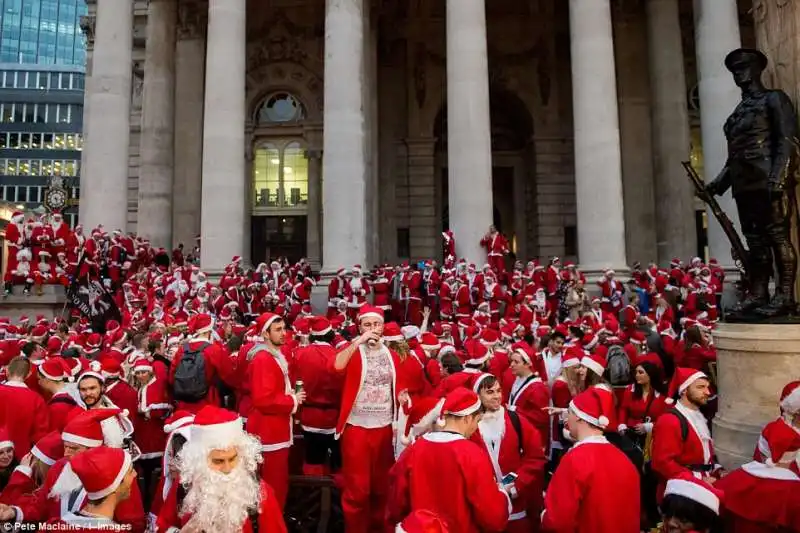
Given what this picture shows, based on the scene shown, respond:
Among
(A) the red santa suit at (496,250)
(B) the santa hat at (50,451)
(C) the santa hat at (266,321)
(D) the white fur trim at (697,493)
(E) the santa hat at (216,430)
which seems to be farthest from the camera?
(A) the red santa suit at (496,250)

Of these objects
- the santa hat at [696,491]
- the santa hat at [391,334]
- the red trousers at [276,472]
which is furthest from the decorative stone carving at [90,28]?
the santa hat at [696,491]

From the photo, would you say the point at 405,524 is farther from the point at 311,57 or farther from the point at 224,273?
the point at 311,57

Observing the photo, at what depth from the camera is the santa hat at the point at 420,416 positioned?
13.1 feet

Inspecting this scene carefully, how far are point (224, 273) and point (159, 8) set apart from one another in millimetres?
13312

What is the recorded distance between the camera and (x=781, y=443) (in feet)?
12.8

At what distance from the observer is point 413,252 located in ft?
88.3

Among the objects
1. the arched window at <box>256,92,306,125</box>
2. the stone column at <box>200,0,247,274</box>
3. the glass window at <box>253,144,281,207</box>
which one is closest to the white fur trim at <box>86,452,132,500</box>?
the stone column at <box>200,0,247,274</box>

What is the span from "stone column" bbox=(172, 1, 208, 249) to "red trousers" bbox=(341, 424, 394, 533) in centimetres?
2127

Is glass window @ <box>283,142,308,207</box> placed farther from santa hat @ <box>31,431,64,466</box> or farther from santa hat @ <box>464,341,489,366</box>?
santa hat @ <box>31,431,64,466</box>

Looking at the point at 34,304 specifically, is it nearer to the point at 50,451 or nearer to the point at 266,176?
the point at 266,176

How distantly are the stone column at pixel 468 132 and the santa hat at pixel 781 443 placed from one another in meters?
13.2

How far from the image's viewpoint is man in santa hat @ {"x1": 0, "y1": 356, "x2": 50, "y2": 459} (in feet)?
17.9

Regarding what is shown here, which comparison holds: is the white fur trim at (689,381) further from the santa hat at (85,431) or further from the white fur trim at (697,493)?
the santa hat at (85,431)

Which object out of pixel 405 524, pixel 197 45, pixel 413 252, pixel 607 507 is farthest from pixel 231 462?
pixel 197 45
